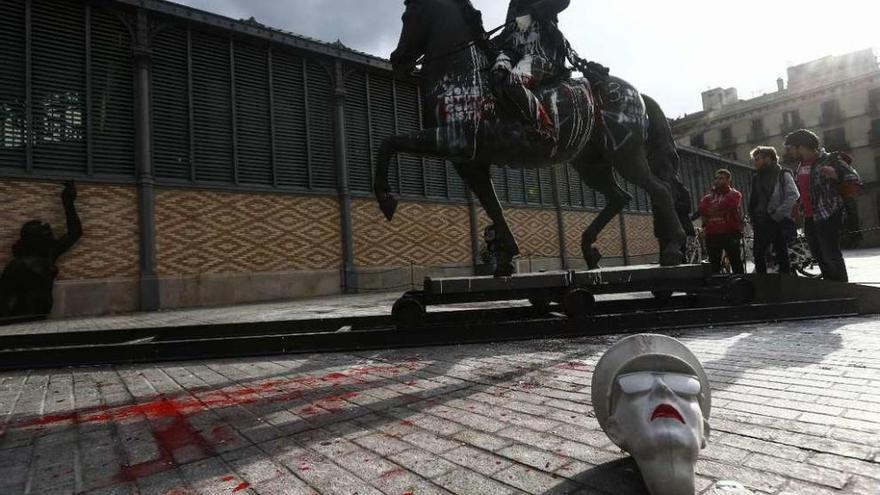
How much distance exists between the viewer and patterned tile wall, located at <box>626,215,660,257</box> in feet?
77.7

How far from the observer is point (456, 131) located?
397 cm

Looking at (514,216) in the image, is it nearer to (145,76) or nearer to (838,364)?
(145,76)

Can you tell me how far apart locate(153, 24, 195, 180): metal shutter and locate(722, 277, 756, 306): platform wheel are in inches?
493

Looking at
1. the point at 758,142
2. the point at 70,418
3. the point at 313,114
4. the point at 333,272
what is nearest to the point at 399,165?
the point at 313,114

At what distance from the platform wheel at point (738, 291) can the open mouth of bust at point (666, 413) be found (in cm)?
396

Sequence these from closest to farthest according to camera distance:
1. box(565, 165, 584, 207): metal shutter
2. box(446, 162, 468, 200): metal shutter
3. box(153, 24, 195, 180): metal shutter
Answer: box(153, 24, 195, 180): metal shutter < box(446, 162, 468, 200): metal shutter < box(565, 165, 584, 207): metal shutter

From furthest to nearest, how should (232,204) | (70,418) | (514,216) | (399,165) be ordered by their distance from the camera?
(514,216)
(399,165)
(232,204)
(70,418)

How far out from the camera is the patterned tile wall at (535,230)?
18.5 m

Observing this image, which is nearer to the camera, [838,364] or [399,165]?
[838,364]

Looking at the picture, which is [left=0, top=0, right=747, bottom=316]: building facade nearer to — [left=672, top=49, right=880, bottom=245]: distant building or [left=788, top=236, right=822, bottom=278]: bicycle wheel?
[left=788, top=236, right=822, bottom=278]: bicycle wheel

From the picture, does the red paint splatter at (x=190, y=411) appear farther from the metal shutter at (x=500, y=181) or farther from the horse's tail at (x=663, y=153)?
the metal shutter at (x=500, y=181)

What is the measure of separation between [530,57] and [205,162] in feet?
35.9

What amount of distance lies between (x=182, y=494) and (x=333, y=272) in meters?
12.8

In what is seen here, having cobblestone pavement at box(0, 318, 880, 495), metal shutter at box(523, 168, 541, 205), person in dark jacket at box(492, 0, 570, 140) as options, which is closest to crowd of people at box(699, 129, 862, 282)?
cobblestone pavement at box(0, 318, 880, 495)
